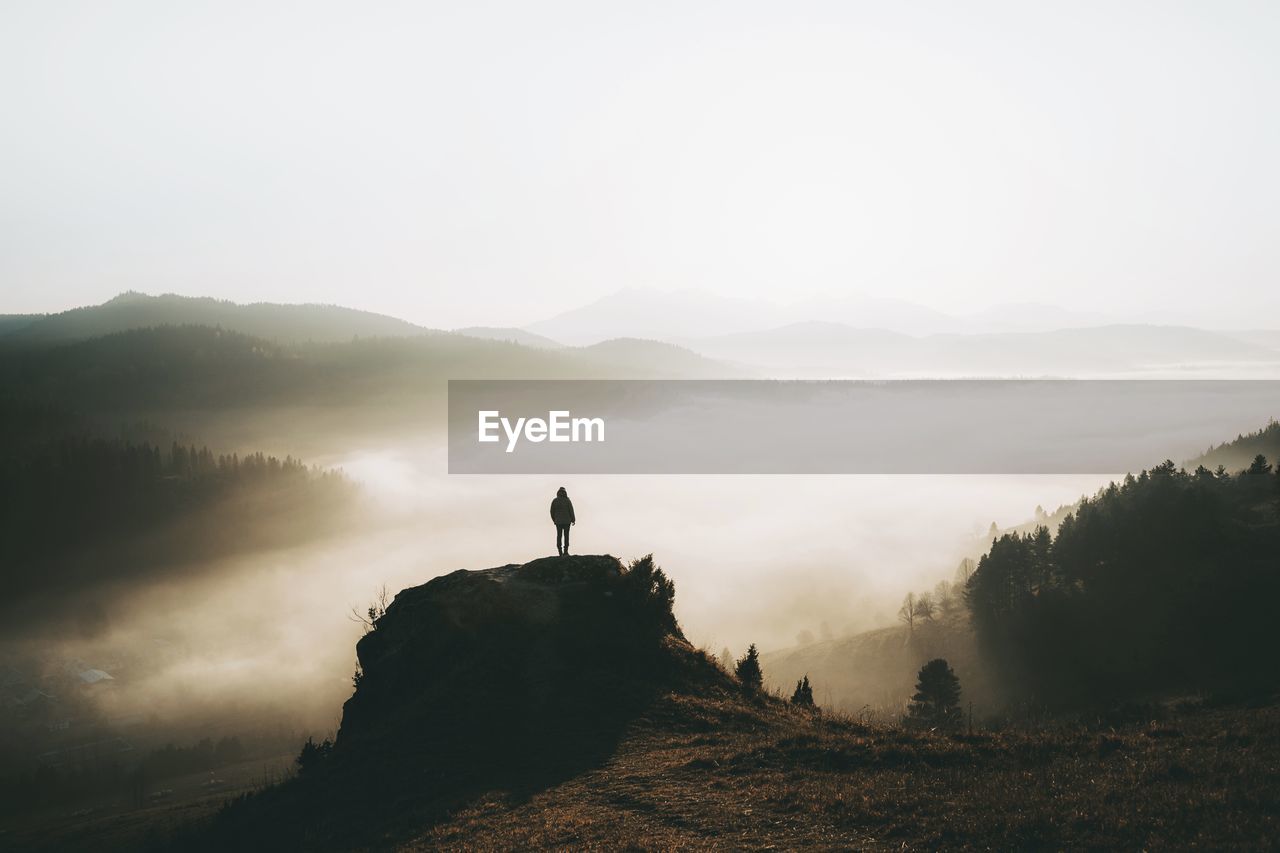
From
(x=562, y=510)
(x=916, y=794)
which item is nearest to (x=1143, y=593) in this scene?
(x=562, y=510)

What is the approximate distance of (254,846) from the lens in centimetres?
2055

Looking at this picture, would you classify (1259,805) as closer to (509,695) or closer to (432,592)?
(509,695)

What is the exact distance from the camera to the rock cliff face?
83.5 feet

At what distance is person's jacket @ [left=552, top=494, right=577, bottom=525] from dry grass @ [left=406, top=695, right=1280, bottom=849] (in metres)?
13.7

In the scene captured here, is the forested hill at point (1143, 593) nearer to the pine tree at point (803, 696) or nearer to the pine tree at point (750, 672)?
the pine tree at point (803, 696)

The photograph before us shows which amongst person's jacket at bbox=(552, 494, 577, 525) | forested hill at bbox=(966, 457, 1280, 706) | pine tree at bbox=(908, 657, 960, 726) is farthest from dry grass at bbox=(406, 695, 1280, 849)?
forested hill at bbox=(966, 457, 1280, 706)

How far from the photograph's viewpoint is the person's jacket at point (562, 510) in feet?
116

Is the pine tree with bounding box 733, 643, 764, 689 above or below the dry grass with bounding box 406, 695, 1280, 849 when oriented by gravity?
below

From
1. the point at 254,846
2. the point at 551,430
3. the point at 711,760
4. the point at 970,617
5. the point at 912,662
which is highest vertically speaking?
the point at 551,430

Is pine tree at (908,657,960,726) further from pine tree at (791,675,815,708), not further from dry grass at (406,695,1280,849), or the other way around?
dry grass at (406,695,1280,849)

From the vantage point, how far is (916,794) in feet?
54.2

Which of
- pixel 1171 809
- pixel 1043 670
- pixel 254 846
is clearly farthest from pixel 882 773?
pixel 1043 670

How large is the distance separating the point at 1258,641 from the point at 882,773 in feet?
404

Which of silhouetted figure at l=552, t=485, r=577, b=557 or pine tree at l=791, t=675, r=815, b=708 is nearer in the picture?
pine tree at l=791, t=675, r=815, b=708
